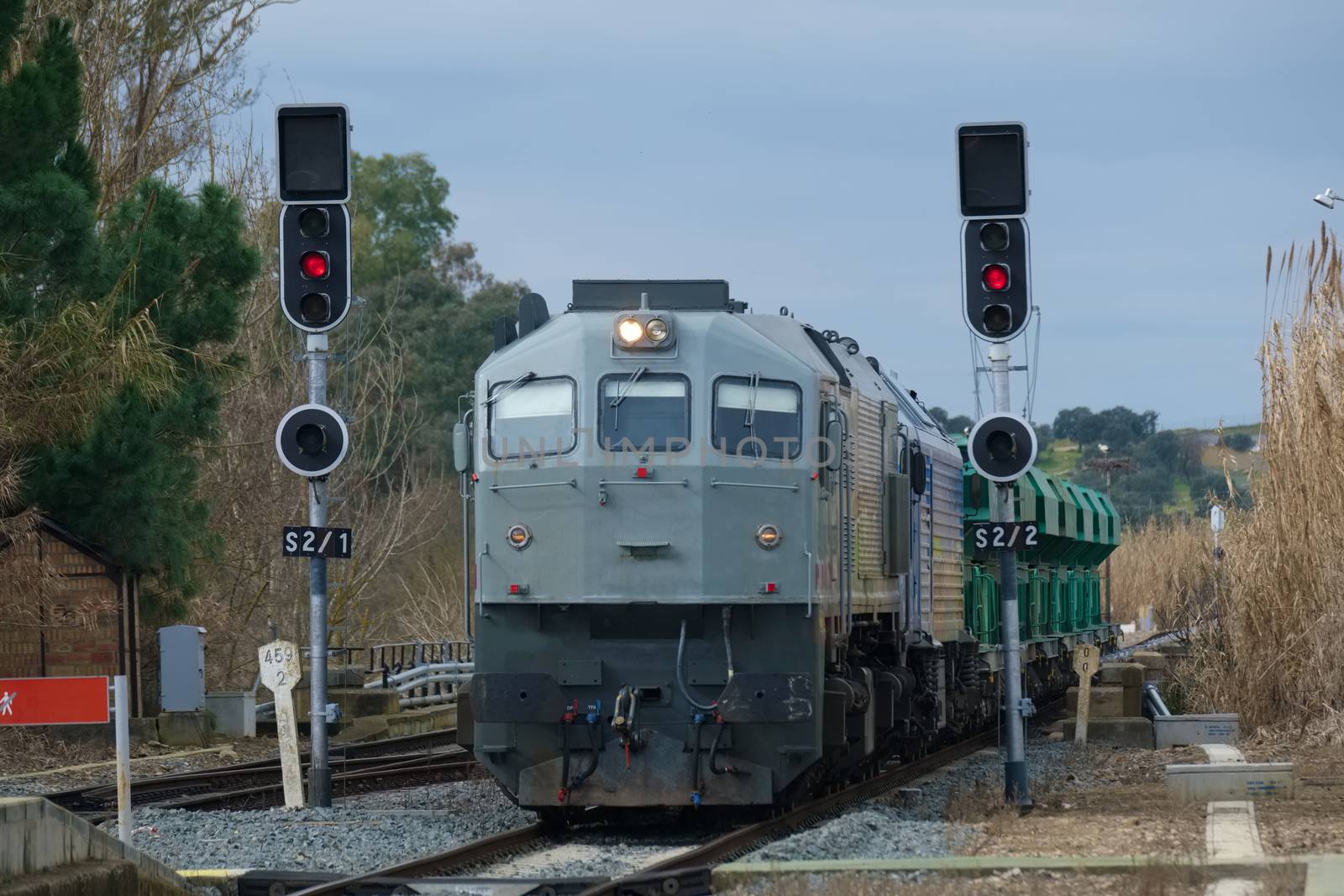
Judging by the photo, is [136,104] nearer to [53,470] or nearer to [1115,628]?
[53,470]

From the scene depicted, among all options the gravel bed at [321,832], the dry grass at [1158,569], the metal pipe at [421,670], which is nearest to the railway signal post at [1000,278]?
the gravel bed at [321,832]

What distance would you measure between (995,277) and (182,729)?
1160cm

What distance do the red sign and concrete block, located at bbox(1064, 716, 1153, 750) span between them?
12.3 m

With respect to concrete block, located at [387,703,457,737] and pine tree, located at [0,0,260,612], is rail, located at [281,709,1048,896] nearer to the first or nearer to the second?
pine tree, located at [0,0,260,612]

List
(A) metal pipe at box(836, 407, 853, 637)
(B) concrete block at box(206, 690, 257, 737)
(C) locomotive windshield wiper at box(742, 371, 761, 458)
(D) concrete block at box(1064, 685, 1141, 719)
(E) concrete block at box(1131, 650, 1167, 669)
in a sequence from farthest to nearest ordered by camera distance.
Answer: (E) concrete block at box(1131, 650, 1167, 669) → (B) concrete block at box(206, 690, 257, 737) → (D) concrete block at box(1064, 685, 1141, 719) → (A) metal pipe at box(836, 407, 853, 637) → (C) locomotive windshield wiper at box(742, 371, 761, 458)

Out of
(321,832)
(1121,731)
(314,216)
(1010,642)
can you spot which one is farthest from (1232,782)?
(314,216)

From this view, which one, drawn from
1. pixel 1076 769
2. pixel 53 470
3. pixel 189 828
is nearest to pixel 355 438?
pixel 53 470

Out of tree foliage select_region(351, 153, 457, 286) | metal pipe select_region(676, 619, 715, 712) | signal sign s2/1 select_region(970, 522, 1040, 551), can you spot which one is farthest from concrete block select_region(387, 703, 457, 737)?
tree foliage select_region(351, 153, 457, 286)

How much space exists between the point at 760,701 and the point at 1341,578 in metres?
7.48

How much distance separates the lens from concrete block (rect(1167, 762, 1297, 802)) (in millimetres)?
13273

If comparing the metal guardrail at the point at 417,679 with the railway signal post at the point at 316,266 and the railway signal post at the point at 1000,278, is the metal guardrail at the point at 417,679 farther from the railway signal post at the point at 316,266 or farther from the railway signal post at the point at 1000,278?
the railway signal post at the point at 1000,278

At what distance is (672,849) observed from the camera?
11758 millimetres

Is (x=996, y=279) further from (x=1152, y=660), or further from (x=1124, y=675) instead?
(x=1152, y=660)

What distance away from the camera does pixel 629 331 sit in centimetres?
1223
